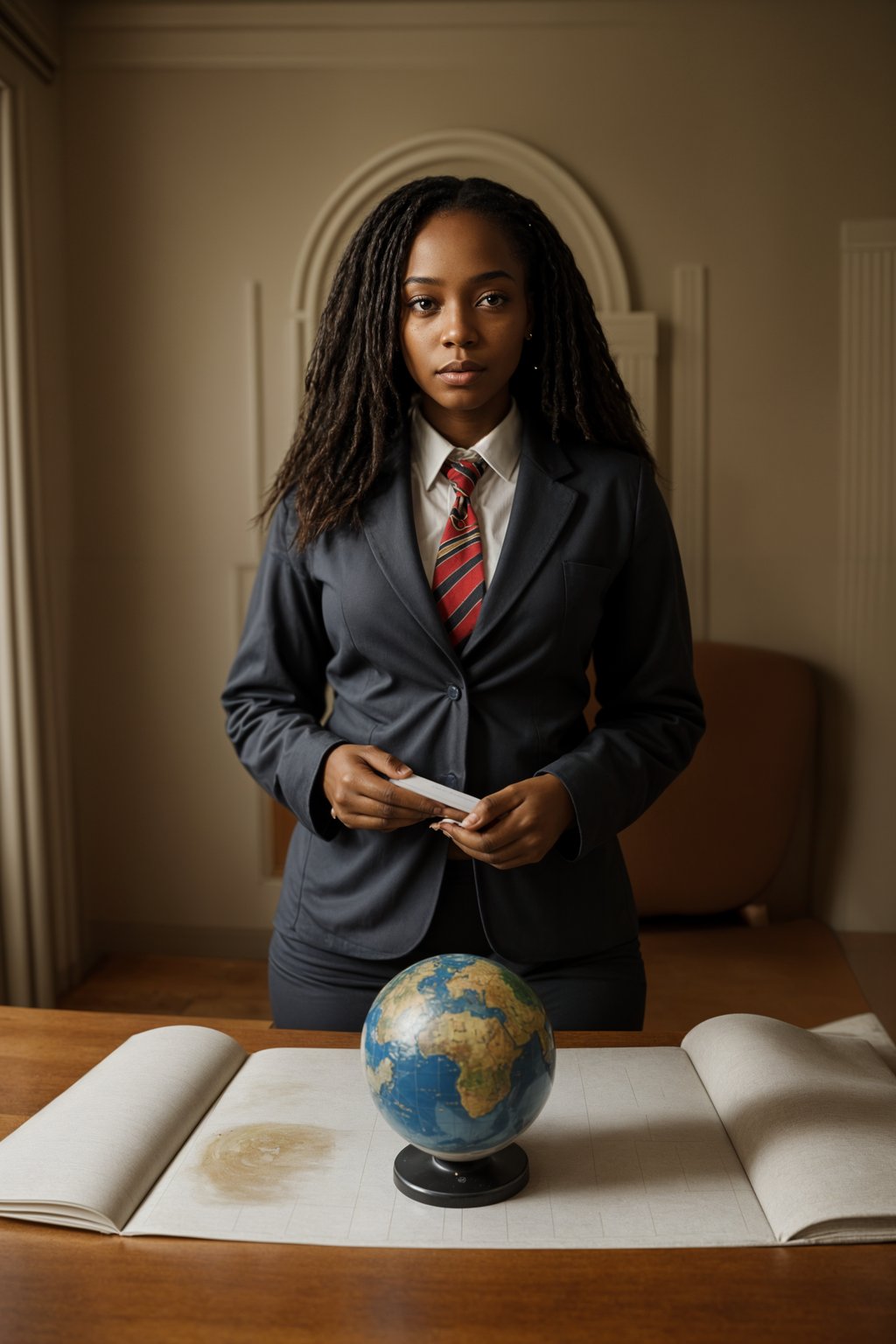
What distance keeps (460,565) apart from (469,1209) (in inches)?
31.0

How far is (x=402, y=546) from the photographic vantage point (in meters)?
1.51

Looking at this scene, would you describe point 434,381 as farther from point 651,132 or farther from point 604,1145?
point 651,132

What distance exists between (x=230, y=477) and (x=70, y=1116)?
2492 mm

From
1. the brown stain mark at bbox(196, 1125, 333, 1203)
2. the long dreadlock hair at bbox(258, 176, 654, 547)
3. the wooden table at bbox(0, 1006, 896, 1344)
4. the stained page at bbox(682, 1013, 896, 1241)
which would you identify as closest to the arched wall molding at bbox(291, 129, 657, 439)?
the long dreadlock hair at bbox(258, 176, 654, 547)

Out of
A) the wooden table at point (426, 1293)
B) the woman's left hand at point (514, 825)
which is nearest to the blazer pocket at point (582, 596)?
the woman's left hand at point (514, 825)

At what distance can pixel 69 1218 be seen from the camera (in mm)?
993

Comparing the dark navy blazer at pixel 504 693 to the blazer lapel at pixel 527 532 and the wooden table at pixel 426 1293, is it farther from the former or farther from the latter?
the wooden table at pixel 426 1293

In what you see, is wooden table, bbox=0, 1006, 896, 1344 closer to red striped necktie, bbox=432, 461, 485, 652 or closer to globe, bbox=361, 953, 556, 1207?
globe, bbox=361, 953, 556, 1207

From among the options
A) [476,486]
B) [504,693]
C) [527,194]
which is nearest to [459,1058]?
[504,693]

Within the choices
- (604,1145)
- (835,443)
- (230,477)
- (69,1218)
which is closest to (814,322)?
(835,443)

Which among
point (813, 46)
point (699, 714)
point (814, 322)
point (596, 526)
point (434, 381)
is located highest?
point (813, 46)

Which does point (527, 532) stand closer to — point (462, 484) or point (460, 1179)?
point (462, 484)

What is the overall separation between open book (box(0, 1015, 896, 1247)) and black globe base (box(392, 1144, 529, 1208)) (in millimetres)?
11

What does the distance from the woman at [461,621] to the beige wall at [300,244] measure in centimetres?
177
